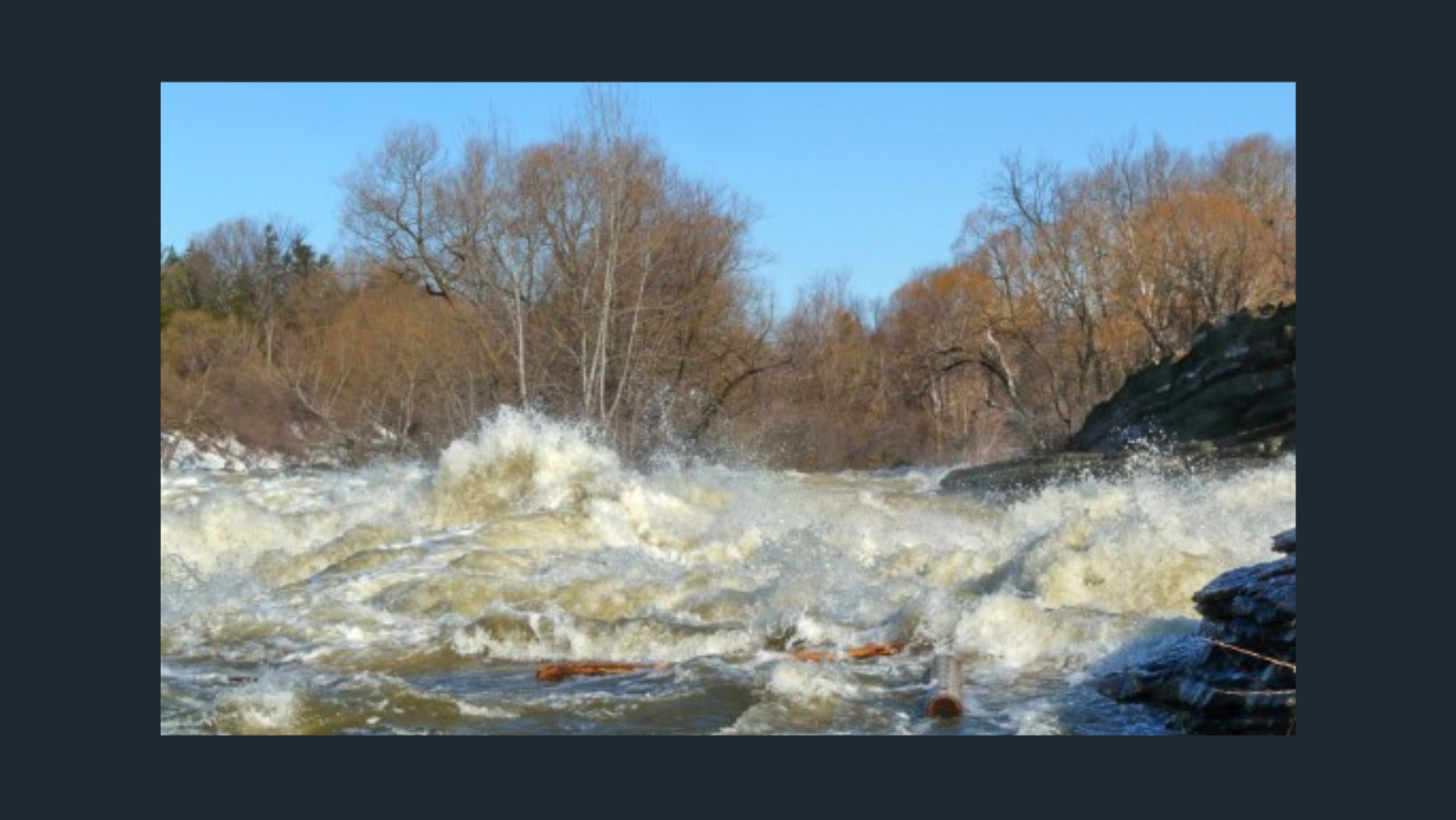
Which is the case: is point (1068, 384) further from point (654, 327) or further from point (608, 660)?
point (608, 660)

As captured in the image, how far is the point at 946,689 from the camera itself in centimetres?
657

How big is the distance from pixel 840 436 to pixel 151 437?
111ft

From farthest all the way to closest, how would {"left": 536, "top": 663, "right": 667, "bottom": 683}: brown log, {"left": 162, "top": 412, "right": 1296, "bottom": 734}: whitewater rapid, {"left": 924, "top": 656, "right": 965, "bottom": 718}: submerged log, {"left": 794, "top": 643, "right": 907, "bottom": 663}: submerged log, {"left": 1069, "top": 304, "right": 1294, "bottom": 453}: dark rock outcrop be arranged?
1. {"left": 1069, "top": 304, "right": 1294, "bottom": 453}: dark rock outcrop
2. {"left": 794, "top": 643, "right": 907, "bottom": 663}: submerged log
3. {"left": 536, "top": 663, "right": 667, "bottom": 683}: brown log
4. {"left": 162, "top": 412, "right": 1296, "bottom": 734}: whitewater rapid
5. {"left": 924, "top": 656, "right": 965, "bottom": 718}: submerged log

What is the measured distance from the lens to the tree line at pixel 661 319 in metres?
28.7

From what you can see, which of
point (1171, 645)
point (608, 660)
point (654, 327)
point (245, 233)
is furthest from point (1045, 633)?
point (245, 233)

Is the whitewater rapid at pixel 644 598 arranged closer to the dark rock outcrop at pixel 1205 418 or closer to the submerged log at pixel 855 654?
the submerged log at pixel 855 654

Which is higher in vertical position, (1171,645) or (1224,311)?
(1224,311)

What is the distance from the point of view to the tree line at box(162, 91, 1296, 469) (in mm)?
28656

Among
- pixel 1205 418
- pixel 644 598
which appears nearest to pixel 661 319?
pixel 1205 418

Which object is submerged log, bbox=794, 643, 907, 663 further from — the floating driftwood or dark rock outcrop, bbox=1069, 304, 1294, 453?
dark rock outcrop, bbox=1069, 304, 1294, 453

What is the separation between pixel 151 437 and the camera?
3.70m

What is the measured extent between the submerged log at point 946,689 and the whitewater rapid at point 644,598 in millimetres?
120

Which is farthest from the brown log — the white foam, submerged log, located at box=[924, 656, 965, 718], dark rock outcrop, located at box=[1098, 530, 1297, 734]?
dark rock outcrop, located at box=[1098, 530, 1297, 734]

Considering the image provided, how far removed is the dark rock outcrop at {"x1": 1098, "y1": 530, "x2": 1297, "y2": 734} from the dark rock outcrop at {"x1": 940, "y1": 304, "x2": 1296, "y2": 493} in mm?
12505
